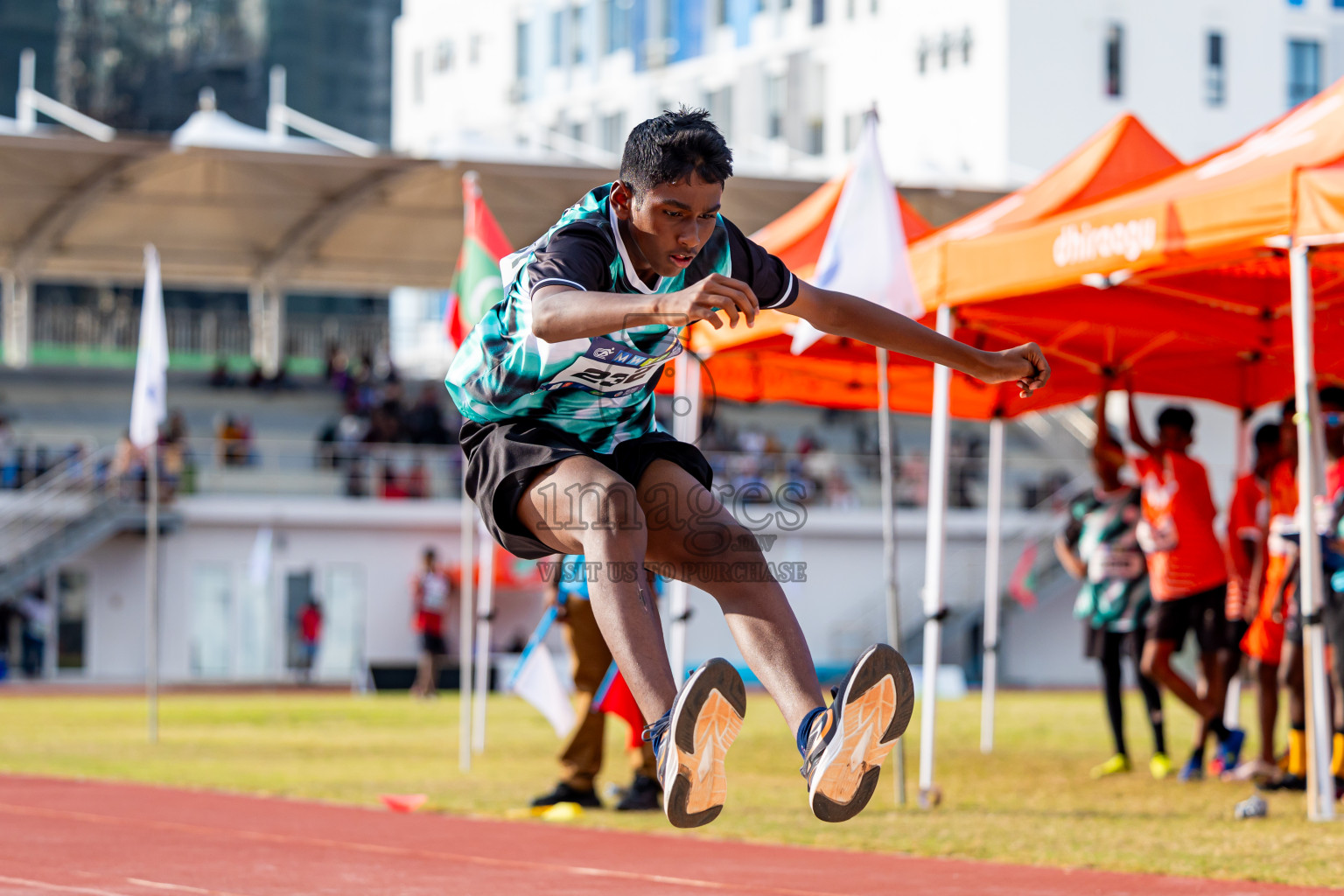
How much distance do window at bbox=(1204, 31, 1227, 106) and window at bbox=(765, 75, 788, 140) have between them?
11324mm

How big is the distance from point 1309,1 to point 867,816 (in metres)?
40.2

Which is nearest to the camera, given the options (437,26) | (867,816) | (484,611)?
(867,816)

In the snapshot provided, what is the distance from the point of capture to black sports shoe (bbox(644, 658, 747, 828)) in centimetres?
410

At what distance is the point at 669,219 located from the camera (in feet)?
13.6

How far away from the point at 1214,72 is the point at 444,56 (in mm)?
26707

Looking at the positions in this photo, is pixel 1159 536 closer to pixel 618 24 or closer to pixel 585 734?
pixel 585 734

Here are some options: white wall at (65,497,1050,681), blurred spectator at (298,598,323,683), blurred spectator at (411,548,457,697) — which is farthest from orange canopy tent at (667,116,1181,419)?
blurred spectator at (298,598,323,683)

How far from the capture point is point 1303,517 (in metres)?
7.49

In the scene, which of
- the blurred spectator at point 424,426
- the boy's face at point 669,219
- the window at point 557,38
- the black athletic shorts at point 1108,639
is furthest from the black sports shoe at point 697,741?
the window at point 557,38

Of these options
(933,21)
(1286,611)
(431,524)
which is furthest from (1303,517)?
(933,21)

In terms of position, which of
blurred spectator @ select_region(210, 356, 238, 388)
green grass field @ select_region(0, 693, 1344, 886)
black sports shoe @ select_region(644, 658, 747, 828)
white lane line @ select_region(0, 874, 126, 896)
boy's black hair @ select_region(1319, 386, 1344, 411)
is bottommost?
green grass field @ select_region(0, 693, 1344, 886)

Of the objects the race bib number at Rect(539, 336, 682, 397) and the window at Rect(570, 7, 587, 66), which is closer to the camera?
the race bib number at Rect(539, 336, 682, 397)

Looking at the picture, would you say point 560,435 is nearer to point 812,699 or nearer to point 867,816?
point 812,699

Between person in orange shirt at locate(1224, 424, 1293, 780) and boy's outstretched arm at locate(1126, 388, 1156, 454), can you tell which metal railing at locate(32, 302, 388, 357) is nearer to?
boy's outstretched arm at locate(1126, 388, 1156, 454)
